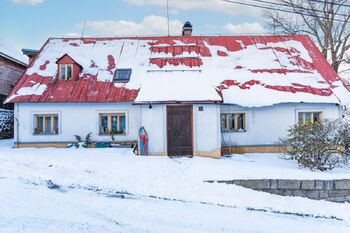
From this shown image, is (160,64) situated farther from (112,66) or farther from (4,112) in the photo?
(4,112)

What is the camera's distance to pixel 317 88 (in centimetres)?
1571

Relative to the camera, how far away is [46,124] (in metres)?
15.9

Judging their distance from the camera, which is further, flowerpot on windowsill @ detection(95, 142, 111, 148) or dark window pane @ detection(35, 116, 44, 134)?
dark window pane @ detection(35, 116, 44, 134)

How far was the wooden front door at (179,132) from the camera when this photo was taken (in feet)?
44.4

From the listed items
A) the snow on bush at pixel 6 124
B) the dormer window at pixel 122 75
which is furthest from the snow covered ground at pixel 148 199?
the snow on bush at pixel 6 124

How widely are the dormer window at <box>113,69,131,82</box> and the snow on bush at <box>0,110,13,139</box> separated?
7490 mm

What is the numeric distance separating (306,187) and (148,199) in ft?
16.4

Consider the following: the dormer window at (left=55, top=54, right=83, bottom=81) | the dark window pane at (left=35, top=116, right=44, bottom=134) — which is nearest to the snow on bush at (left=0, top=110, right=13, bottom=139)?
the dark window pane at (left=35, top=116, right=44, bottom=134)

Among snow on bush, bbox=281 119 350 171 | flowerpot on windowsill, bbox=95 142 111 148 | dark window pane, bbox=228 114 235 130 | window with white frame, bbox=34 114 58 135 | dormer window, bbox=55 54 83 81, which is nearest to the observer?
snow on bush, bbox=281 119 350 171

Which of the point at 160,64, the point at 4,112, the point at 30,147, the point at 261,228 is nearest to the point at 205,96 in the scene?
the point at 160,64

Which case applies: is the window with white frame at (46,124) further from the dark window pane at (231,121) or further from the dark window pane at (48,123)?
the dark window pane at (231,121)

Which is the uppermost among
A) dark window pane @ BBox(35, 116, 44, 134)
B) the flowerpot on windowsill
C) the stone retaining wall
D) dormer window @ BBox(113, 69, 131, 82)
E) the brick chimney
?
the brick chimney

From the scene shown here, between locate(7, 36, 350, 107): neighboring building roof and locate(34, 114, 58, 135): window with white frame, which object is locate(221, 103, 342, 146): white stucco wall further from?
locate(34, 114, 58, 135): window with white frame

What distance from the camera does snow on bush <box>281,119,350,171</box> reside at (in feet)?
36.4
